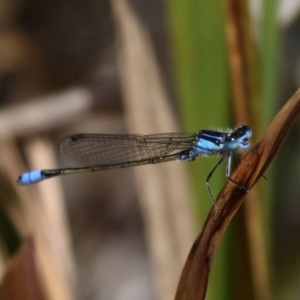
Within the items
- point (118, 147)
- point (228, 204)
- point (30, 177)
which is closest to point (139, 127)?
point (118, 147)

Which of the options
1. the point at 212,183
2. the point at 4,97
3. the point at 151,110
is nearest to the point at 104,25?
the point at 4,97

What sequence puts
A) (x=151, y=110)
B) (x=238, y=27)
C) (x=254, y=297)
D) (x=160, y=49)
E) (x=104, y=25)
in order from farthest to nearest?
(x=104, y=25), (x=160, y=49), (x=151, y=110), (x=254, y=297), (x=238, y=27)

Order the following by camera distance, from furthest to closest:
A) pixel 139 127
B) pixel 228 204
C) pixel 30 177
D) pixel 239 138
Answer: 1. pixel 139 127
2. pixel 30 177
3. pixel 239 138
4. pixel 228 204

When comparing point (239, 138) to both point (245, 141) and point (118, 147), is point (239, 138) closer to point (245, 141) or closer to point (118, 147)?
point (245, 141)

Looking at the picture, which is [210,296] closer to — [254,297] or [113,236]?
[254,297]

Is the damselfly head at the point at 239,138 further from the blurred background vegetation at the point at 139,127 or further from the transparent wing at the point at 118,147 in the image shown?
the transparent wing at the point at 118,147

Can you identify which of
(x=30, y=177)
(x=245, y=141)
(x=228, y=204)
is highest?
(x=30, y=177)
